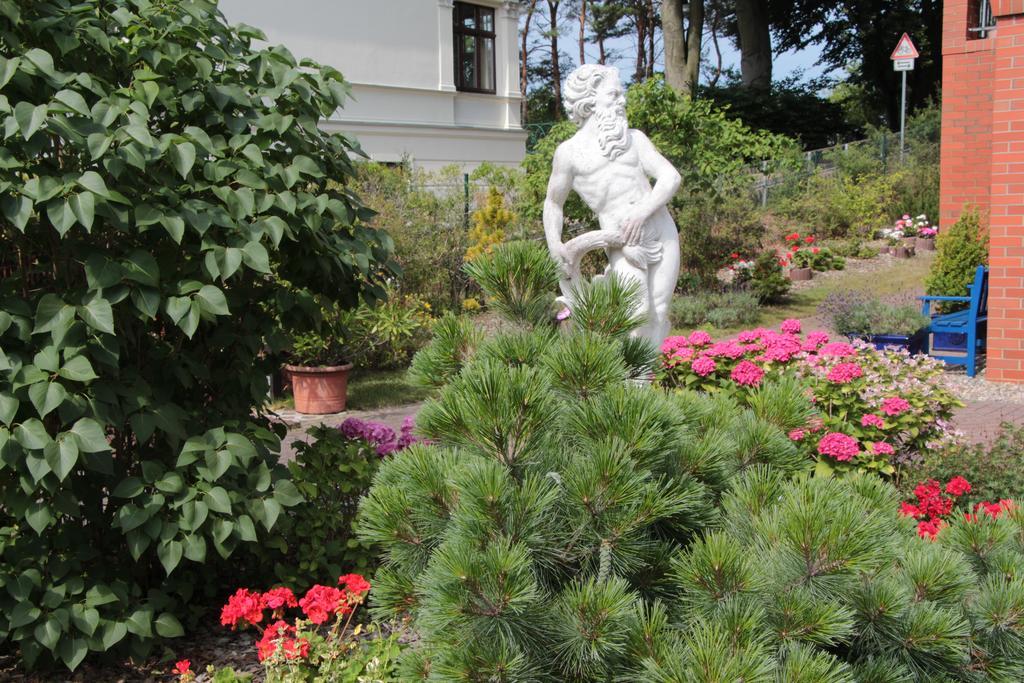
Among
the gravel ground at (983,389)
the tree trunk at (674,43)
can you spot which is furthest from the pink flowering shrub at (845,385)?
the tree trunk at (674,43)

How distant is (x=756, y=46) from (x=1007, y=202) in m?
27.3

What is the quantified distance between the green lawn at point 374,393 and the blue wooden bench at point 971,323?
502cm

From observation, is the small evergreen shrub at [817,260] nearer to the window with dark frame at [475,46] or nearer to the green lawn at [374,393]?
the green lawn at [374,393]

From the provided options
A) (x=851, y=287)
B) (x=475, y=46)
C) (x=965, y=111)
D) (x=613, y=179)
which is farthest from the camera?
(x=475, y=46)

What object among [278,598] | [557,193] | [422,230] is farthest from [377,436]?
[422,230]

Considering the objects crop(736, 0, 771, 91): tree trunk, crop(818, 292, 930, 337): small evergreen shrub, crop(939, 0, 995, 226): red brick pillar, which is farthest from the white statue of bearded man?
crop(736, 0, 771, 91): tree trunk

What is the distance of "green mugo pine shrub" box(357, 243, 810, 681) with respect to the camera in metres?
1.93

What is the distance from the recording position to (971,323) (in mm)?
9047

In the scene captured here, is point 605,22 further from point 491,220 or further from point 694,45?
point 491,220

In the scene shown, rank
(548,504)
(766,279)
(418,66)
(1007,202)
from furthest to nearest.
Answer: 1. (418,66)
2. (766,279)
3. (1007,202)
4. (548,504)

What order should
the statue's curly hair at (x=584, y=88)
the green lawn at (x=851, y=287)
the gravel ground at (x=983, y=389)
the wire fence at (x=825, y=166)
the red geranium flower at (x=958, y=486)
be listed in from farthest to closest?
the wire fence at (x=825, y=166), the green lawn at (x=851, y=287), the gravel ground at (x=983, y=389), the statue's curly hair at (x=584, y=88), the red geranium flower at (x=958, y=486)

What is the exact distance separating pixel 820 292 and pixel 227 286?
13.1 metres

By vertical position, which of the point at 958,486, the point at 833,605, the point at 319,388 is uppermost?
the point at 833,605

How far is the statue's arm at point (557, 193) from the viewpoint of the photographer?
18.8 ft
